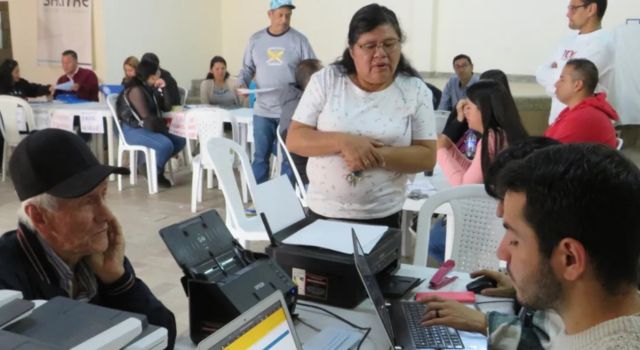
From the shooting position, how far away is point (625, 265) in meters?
1.00

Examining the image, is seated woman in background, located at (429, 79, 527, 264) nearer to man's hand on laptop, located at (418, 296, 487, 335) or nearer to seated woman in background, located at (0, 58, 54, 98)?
man's hand on laptop, located at (418, 296, 487, 335)

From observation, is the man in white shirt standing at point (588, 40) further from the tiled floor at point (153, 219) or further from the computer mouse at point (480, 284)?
the tiled floor at point (153, 219)

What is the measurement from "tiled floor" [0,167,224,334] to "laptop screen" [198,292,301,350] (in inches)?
70.6

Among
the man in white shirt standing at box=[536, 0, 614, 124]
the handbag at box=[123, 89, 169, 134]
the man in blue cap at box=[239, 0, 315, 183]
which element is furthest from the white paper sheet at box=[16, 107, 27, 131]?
the man in white shirt standing at box=[536, 0, 614, 124]

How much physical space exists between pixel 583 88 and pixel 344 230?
208 centimetres

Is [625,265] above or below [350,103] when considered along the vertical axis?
below

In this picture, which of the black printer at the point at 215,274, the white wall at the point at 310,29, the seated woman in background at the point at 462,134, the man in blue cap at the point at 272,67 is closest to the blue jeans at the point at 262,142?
the man in blue cap at the point at 272,67

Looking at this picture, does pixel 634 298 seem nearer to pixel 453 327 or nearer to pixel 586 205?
pixel 586 205

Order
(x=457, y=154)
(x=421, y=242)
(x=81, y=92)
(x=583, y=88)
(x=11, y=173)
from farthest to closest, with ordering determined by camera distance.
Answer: (x=81, y=92) → (x=583, y=88) → (x=457, y=154) → (x=421, y=242) → (x=11, y=173)

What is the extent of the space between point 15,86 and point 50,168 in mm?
6616

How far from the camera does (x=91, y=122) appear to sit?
20.4 feet

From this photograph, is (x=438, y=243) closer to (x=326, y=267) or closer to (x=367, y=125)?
(x=367, y=125)

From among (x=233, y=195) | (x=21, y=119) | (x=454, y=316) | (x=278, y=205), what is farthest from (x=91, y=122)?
(x=454, y=316)

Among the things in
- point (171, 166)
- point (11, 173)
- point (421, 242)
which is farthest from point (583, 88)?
point (171, 166)
